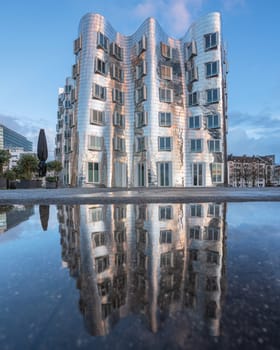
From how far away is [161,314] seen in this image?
145 cm

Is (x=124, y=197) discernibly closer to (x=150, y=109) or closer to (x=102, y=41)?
(x=150, y=109)

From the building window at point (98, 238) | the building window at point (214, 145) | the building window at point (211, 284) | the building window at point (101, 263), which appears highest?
the building window at point (214, 145)

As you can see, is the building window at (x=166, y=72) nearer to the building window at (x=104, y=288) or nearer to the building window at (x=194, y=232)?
the building window at (x=194, y=232)

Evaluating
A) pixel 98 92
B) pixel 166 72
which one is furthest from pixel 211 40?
pixel 98 92

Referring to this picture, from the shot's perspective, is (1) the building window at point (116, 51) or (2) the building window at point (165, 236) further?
(1) the building window at point (116, 51)

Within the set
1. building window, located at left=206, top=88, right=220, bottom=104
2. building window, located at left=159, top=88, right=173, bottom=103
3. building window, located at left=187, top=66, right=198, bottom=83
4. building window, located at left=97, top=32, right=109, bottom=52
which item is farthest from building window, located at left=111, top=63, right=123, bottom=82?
building window, located at left=206, top=88, right=220, bottom=104

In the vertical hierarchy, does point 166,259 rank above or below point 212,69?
below

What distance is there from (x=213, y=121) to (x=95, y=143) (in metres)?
14.3

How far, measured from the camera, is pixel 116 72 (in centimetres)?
2797

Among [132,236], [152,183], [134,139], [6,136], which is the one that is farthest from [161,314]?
[6,136]

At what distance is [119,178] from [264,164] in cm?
9993

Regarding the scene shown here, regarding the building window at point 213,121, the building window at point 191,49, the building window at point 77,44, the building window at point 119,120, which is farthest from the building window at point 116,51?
the building window at point 213,121

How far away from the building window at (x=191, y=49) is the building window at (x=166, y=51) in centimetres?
233

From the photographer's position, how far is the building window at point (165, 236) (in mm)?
3370
